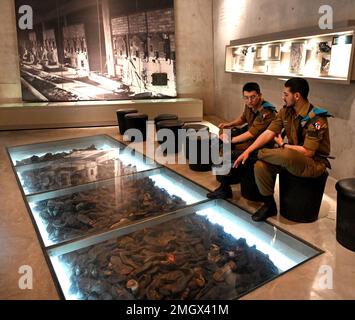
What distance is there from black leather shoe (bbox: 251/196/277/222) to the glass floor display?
0.07m

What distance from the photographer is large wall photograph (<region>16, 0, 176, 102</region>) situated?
23.2 ft

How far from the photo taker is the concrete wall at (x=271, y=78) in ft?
11.7

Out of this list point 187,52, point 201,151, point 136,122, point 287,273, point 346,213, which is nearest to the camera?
point 287,273

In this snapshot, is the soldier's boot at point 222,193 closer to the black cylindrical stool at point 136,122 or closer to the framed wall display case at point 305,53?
the framed wall display case at point 305,53

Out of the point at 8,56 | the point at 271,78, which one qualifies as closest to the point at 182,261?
the point at 271,78

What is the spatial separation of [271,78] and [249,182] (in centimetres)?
245

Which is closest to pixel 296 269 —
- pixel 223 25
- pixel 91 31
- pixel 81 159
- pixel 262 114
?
pixel 262 114

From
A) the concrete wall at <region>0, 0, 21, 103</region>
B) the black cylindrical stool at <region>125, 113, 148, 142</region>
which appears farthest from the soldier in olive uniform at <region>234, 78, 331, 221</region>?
the concrete wall at <region>0, 0, 21, 103</region>

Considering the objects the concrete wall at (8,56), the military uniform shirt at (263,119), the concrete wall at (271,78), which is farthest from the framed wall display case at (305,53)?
the concrete wall at (8,56)

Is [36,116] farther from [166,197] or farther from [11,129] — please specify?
[166,197]

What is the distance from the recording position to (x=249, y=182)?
3.22 m

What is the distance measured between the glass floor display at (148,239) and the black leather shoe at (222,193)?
0.06 metres

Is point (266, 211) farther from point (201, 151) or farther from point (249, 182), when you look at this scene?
point (201, 151)

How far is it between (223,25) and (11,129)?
478 cm
